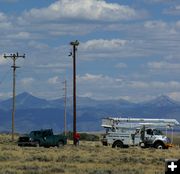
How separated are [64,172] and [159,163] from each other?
749 cm

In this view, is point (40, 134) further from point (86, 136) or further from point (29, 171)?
point (86, 136)

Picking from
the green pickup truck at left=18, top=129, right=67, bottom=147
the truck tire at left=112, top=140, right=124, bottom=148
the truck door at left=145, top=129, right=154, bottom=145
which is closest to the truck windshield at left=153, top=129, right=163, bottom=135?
the truck door at left=145, top=129, right=154, bottom=145

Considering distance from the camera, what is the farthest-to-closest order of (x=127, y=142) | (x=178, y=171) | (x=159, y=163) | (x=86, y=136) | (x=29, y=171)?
(x=86, y=136), (x=127, y=142), (x=159, y=163), (x=29, y=171), (x=178, y=171)

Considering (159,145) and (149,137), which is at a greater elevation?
(149,137)

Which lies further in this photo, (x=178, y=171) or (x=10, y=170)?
(x=10, y=170)

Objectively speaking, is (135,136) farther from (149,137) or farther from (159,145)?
(159,145)

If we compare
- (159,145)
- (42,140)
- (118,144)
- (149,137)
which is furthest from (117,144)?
(42,140)

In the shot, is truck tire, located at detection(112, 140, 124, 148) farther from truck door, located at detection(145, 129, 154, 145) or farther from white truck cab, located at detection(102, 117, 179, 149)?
truck door, located at detection(145, 129, 154, 145)

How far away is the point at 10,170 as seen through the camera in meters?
28.8

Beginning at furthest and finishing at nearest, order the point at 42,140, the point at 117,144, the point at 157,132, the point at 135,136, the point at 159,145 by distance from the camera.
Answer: the point at 157,132
the point at 159,145
the point at 135,136
the point at 117,144
the point at 42,140

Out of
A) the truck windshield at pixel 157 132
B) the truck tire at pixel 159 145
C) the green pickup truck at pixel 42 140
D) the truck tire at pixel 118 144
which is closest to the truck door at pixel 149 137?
the truck windshield at pixel 157 132

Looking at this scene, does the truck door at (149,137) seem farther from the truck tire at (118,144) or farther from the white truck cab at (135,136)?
the truck tire at (118,144)

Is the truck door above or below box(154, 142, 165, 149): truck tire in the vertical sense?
above

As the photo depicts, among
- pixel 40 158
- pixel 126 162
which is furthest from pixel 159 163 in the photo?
pixel 40 158
